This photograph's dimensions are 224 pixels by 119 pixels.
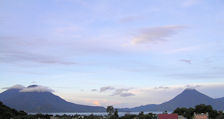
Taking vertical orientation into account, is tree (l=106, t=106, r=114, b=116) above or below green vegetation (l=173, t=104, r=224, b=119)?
Result: above

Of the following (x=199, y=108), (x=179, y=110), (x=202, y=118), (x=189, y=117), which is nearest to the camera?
(x=202, y=118)

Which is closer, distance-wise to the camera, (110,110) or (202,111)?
(202,111)

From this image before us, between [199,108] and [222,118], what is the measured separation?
67.7 feet

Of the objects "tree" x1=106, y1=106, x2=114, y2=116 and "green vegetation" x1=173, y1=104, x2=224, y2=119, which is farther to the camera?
"tree" x1=106, y1=106, x2=114, y2=116

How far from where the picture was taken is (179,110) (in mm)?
103750

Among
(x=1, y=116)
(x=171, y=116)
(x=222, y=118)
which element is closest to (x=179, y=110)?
(x=222, y=118)

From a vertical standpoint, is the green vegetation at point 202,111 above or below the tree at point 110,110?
below

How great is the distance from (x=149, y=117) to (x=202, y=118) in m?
20.7

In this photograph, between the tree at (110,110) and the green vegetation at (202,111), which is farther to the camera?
the tree at (110,110)

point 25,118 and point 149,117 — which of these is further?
point 25,118

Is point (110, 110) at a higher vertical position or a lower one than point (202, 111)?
higher

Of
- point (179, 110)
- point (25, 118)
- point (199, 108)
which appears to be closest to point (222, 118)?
point (199, 108)

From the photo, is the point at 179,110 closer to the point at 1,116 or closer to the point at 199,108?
the point at 199,108

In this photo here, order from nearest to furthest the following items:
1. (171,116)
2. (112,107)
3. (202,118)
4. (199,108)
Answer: (171,116)
(202,118)
(199,108)
(112,107)
